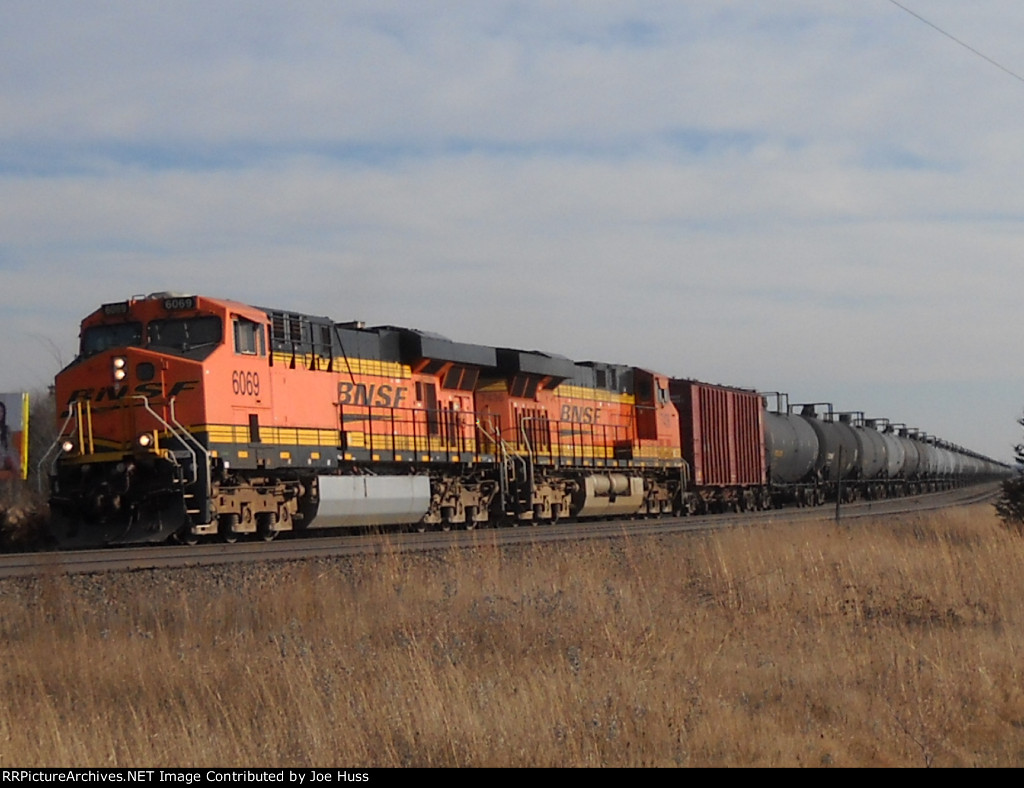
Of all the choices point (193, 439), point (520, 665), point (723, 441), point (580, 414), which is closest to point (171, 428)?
point (193, 439)

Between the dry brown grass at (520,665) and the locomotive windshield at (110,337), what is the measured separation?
7.07m

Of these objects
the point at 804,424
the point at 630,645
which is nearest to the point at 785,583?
the point at 630,645

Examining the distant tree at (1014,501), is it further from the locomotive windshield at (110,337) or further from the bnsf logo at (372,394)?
the locomotive windshield at (110,337)

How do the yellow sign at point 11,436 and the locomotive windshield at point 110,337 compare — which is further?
the yellow sign at point 11,436

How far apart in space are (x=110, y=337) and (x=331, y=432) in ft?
13.0

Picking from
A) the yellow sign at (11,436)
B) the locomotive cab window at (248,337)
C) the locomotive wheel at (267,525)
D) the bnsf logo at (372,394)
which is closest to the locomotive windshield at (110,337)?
the locomotive cab window at (248,337)

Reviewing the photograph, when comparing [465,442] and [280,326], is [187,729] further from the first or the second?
[465,442]

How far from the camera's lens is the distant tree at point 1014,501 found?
20.6m

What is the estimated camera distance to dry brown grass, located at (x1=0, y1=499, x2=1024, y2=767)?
23.8 ft

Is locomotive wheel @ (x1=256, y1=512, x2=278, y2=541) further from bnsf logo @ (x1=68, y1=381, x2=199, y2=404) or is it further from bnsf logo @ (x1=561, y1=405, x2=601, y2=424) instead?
bnsf logo @ (x1=561, y1=405, x2=601, y2=424)

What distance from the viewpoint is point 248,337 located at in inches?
765

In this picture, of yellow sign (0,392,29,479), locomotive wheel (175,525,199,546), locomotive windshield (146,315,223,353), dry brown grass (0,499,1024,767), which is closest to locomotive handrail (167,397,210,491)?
locomotive windshield (146,315,223,353)

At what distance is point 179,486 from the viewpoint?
17859mm
